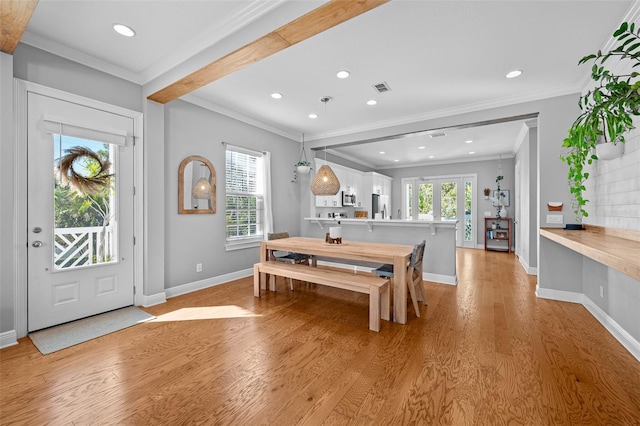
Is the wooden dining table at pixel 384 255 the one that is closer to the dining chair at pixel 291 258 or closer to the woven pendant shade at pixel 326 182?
the dining chair at pixel 291 258

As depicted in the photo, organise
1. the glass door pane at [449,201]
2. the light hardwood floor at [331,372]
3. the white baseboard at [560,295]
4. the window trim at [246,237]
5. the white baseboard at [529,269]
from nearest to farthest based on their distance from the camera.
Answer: the light hardwood floor at [331,372]
the white baseboard at [560,295]
the window trim at [246,237]
the white baseboard at [529,269]
the glass door pane at [449,201]

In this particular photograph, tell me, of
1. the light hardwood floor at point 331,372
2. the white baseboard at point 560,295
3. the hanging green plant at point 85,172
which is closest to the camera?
the light hardwood floor at point 331,372

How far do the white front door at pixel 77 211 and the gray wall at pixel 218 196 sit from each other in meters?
0.49

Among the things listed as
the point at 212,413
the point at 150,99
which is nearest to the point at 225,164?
the point at 150,99

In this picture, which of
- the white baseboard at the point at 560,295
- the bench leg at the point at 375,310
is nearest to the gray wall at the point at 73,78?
the bench leg at the point at 375,310

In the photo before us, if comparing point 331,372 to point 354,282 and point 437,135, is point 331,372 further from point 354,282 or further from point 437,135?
point 437,135

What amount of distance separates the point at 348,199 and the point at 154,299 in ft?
16.0

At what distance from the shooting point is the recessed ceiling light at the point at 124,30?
242 cm

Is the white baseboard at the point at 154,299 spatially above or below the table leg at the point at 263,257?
below

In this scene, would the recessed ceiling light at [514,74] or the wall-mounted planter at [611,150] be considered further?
the recessed ceiling light at [514,74]

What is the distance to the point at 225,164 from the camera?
4.36 metres

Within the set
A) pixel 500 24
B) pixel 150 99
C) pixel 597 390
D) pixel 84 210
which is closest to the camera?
pixel 597 390

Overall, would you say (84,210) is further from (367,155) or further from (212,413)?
(367,155)

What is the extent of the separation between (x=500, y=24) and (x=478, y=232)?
6956mm
